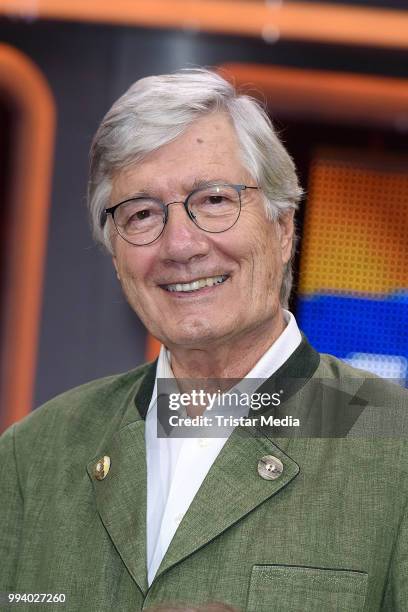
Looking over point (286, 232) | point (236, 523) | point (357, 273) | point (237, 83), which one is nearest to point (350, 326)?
point (357, 273)

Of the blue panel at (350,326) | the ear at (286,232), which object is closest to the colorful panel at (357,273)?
the blue panel at (350,326)

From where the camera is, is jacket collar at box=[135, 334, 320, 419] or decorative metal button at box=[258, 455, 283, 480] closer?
decorative metal button at box=[258, 455, 283, 480]

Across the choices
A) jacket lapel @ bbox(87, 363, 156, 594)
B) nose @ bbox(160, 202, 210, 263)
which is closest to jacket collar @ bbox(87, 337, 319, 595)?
jacket lapel @ bbox(87, 363, 156, 594)

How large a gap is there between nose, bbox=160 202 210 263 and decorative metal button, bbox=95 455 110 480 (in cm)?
32

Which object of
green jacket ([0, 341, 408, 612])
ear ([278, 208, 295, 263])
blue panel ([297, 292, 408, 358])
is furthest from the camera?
blue panel ([297, 292, 408, 358])

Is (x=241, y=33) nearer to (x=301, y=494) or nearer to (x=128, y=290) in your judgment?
(x=128, y=290)

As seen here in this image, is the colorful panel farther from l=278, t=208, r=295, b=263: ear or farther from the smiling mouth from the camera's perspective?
the smiling mouth

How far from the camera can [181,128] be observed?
135 centimetres

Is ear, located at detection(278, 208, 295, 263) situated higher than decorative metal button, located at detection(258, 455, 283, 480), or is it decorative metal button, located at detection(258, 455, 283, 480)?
ear, located at detection(278, 208, 295, 263)

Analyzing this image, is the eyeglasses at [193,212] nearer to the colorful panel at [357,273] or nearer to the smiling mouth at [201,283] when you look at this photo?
the smiling mouth at [201,283]

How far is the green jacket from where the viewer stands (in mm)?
1189

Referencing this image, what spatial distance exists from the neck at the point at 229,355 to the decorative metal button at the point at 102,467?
0.59ft

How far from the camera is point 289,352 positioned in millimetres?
1412

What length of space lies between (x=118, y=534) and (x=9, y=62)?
59.6 inches
